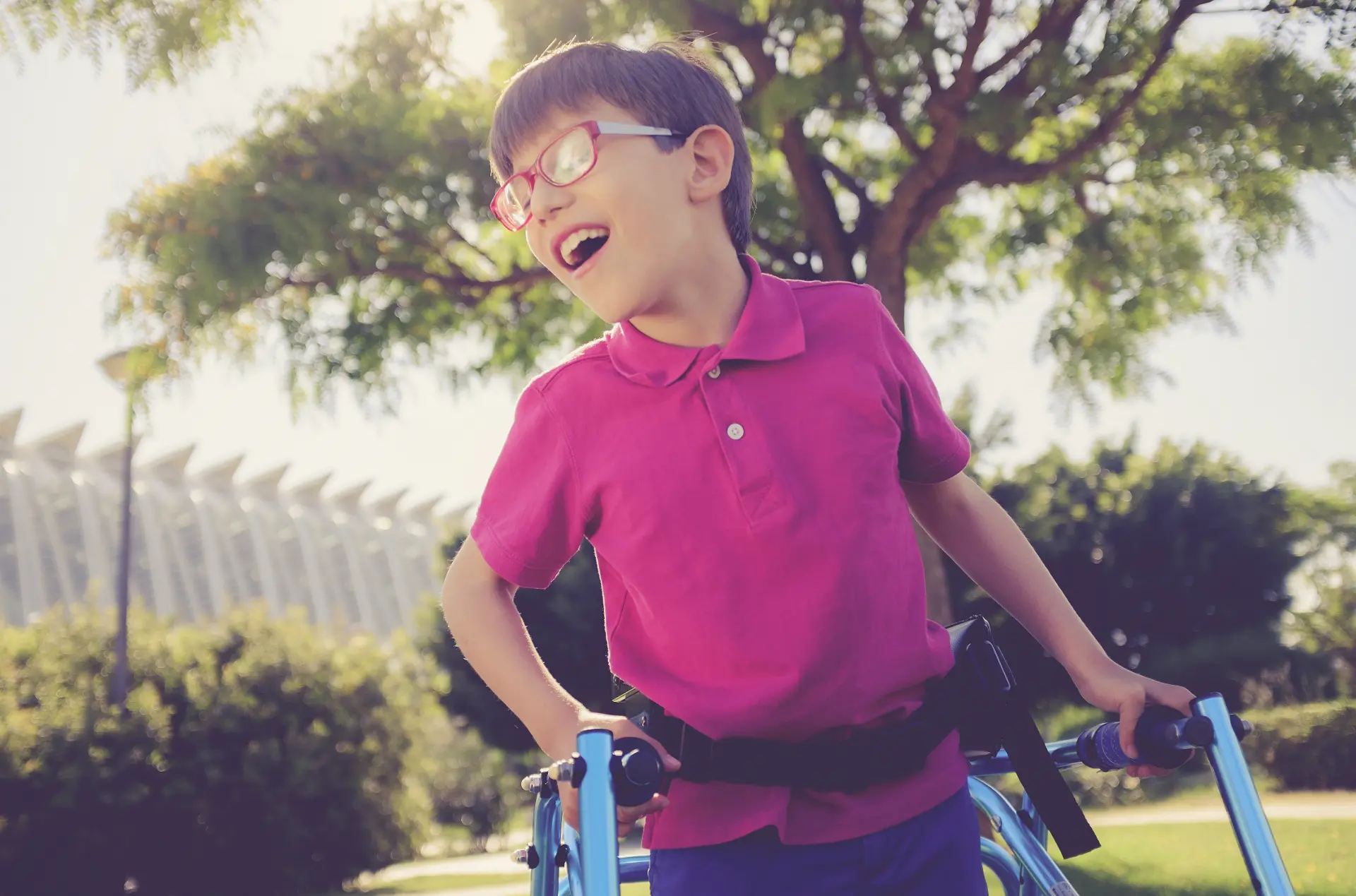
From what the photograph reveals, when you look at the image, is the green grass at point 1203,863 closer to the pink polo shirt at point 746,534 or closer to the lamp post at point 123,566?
the pink polo shirt at point 746,534

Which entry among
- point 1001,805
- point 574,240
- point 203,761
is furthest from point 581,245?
point 203,761

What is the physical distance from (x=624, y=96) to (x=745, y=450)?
0.58 m

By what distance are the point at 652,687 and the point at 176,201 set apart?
795 centimetres

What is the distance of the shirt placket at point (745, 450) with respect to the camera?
1.55 meters

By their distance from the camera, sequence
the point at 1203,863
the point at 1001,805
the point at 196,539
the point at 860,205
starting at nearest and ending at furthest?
the point at 1001,805 < the point at 1203,863 < the point at 860,205 < the point at 196,539

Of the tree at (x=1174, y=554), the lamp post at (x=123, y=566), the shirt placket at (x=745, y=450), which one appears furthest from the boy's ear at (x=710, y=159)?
the tree at (x=1174, y=554)

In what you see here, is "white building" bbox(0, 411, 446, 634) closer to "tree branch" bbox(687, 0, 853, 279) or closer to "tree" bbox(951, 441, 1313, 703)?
"tree" bbox(951, 441, 1313, 703)

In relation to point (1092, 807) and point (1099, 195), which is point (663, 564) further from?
point (1092, 807)

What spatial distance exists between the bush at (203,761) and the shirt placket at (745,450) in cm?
1202

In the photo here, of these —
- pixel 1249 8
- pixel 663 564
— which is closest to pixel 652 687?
pixel 663 564

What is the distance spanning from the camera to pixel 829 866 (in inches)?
60.7

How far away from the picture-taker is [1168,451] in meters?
17.8

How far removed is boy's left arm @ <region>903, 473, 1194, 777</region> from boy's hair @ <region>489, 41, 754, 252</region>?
518 millimetres

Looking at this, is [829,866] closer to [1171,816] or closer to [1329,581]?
[1171,816]
